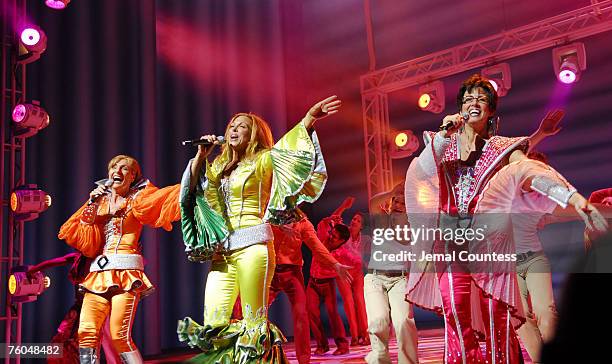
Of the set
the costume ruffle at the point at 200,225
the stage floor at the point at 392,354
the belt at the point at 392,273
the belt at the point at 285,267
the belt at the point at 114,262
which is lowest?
the stage floor at the point at 392,354

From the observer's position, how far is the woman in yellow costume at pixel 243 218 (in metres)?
3.47

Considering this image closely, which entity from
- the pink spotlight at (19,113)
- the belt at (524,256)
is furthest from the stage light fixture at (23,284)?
the belt at (524,256)

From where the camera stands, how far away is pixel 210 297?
3535mm

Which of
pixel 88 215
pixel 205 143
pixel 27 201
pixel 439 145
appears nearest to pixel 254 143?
pixel 205 143

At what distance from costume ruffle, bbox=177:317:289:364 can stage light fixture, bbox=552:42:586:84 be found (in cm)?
524

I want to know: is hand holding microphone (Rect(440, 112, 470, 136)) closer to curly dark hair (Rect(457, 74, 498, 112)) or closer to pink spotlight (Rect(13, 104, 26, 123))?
curly dark hair (Rect(457, 74, 498, 112))

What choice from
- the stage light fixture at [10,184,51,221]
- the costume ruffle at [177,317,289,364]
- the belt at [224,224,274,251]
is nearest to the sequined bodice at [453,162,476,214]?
the belt at [224,224,274,251]

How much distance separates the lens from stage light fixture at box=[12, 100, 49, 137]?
5977 mm

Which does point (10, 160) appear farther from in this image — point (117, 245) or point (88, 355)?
point (88, 355)

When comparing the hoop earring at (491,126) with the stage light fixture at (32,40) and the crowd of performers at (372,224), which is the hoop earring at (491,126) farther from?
the stage light fixture at (32,40)

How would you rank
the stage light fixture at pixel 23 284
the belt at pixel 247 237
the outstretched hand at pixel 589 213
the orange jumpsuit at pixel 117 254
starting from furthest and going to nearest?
1. the stage light fixture at pixel 23 284
2. the orange jumpsuit at pixel 117 254
3. the belt at pixel 247 237
4. the outstretched hand at pixel 589 213

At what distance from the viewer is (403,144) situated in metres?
8.72

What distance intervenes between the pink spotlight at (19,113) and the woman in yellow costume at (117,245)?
62.1 inches

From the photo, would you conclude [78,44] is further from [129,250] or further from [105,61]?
[129,250]
